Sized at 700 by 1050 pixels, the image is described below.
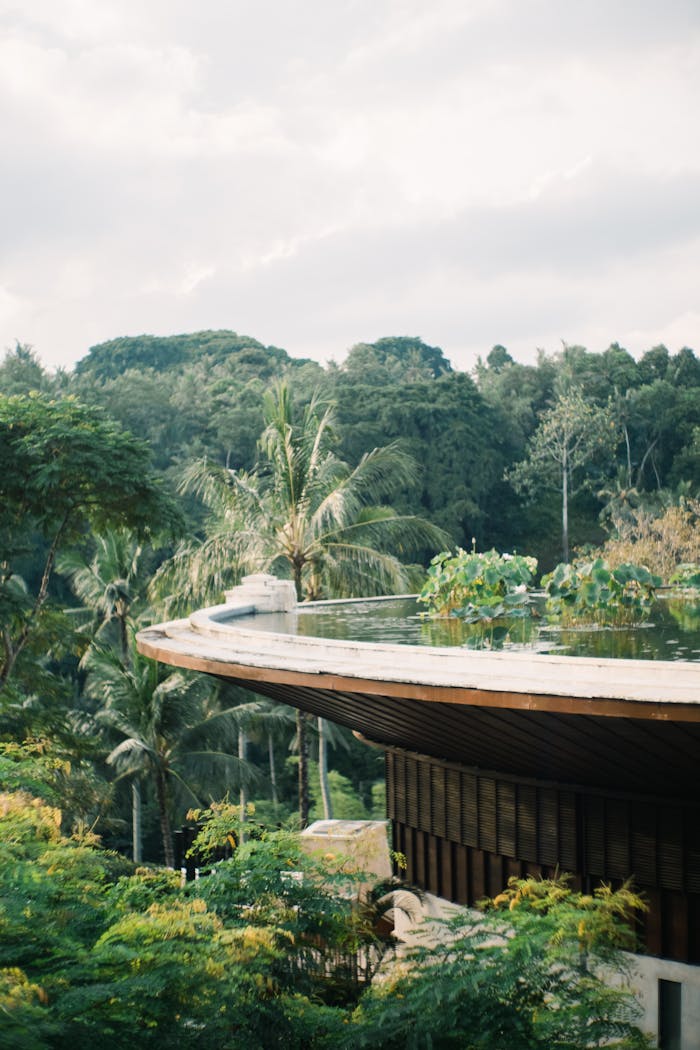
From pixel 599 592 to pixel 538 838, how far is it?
112 inches

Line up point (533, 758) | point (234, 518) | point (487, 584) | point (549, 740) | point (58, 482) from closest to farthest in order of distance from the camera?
point (549, 740) < point (533, 758) < point (487, 584) < point (58, 482) < point (234, 518)

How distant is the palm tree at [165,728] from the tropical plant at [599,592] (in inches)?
529

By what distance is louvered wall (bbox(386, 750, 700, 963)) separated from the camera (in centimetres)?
694

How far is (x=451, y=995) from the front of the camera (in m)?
4.44

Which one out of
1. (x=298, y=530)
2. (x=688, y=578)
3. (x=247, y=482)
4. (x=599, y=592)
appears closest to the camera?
(x=599, y=592)

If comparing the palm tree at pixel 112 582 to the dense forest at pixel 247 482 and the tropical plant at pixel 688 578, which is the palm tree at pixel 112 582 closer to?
the dense forest at pixel 247 482

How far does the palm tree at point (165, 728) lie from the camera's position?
22.5 meters

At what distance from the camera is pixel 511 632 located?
9.70m

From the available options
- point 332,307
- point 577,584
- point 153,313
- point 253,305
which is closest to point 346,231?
Answer: point 332,307

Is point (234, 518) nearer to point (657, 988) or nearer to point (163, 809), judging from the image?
point (163, 809)

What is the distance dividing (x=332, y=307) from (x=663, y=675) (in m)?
48.5

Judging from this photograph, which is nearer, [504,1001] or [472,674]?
[504,1001]

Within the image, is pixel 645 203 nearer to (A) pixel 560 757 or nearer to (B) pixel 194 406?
(B) pixel 194 406

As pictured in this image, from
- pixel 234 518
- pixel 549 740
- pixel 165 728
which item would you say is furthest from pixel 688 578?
pixel 165 728
